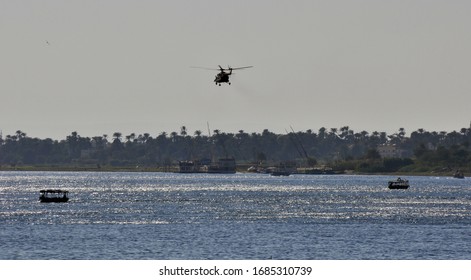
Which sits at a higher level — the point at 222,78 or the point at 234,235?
the point at 222,78

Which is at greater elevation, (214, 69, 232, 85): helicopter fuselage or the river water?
(214, 69, 232, 85): helicopter fuselage

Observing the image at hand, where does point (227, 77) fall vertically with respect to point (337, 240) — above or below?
above

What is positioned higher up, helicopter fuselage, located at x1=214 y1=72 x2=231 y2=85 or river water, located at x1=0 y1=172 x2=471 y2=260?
helicopter fuselage, located at x1=214 y1=72 x2=231 y2=85

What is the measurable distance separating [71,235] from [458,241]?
4699cm

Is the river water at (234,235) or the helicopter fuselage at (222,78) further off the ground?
A: the helicopter fuselage at (222,78)

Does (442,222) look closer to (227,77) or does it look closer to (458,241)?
(458,241)

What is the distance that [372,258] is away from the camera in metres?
124

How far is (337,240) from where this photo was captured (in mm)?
140500

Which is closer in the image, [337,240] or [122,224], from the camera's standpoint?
[337,240]

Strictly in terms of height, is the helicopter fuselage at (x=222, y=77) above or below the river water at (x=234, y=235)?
above

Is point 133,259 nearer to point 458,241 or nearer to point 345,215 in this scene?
point 458,241
